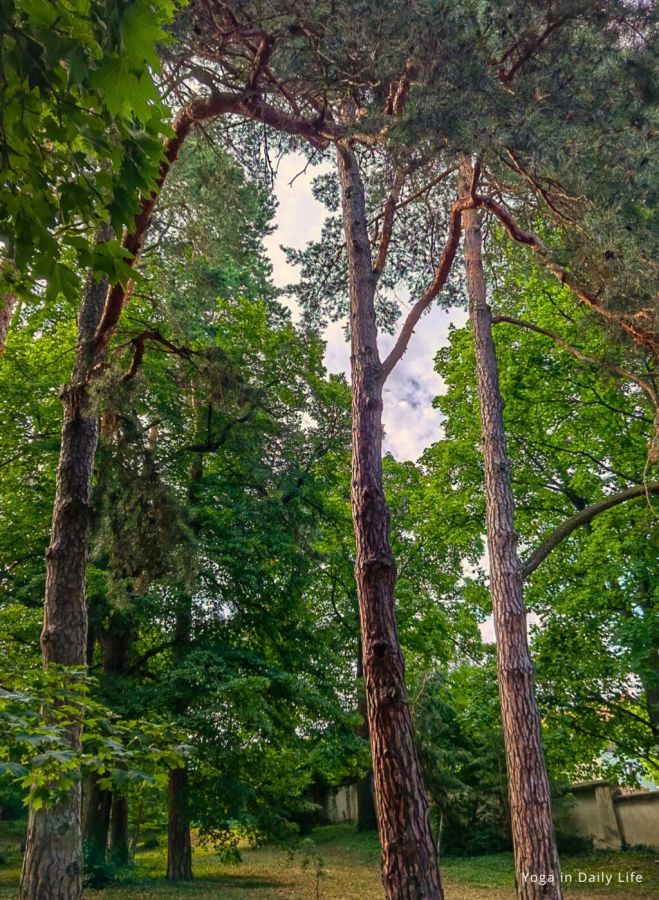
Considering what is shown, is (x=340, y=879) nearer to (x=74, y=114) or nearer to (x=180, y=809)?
(x=180, y=809)

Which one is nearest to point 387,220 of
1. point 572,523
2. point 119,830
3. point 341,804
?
point 572,523

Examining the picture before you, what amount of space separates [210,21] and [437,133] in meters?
2.14

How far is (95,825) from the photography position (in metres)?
10.9

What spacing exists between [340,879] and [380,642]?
392 inches

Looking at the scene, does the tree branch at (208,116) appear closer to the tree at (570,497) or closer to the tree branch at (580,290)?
the tree branch at (580,290)

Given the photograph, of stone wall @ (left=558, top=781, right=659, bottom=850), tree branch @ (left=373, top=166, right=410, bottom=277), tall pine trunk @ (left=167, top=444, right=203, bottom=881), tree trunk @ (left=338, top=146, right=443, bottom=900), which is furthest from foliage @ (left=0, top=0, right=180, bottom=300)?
stone wall @ (left=558, top=781, right=659, bottom=850)

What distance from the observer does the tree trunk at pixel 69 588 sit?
14.6 feet

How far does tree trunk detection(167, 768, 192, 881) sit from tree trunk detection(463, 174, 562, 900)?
19.2 feet

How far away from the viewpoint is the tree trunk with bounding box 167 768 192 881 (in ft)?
35.5

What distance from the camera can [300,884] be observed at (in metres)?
11.6

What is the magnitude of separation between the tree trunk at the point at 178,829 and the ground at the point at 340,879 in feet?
1.02

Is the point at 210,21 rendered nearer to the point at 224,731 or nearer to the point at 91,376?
the point at 91,376

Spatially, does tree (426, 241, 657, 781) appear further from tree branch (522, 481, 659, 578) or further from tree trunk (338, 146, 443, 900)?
tree trunk (338, 146, 443, 900)

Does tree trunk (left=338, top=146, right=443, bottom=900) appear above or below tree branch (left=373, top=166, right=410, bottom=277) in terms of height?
below
